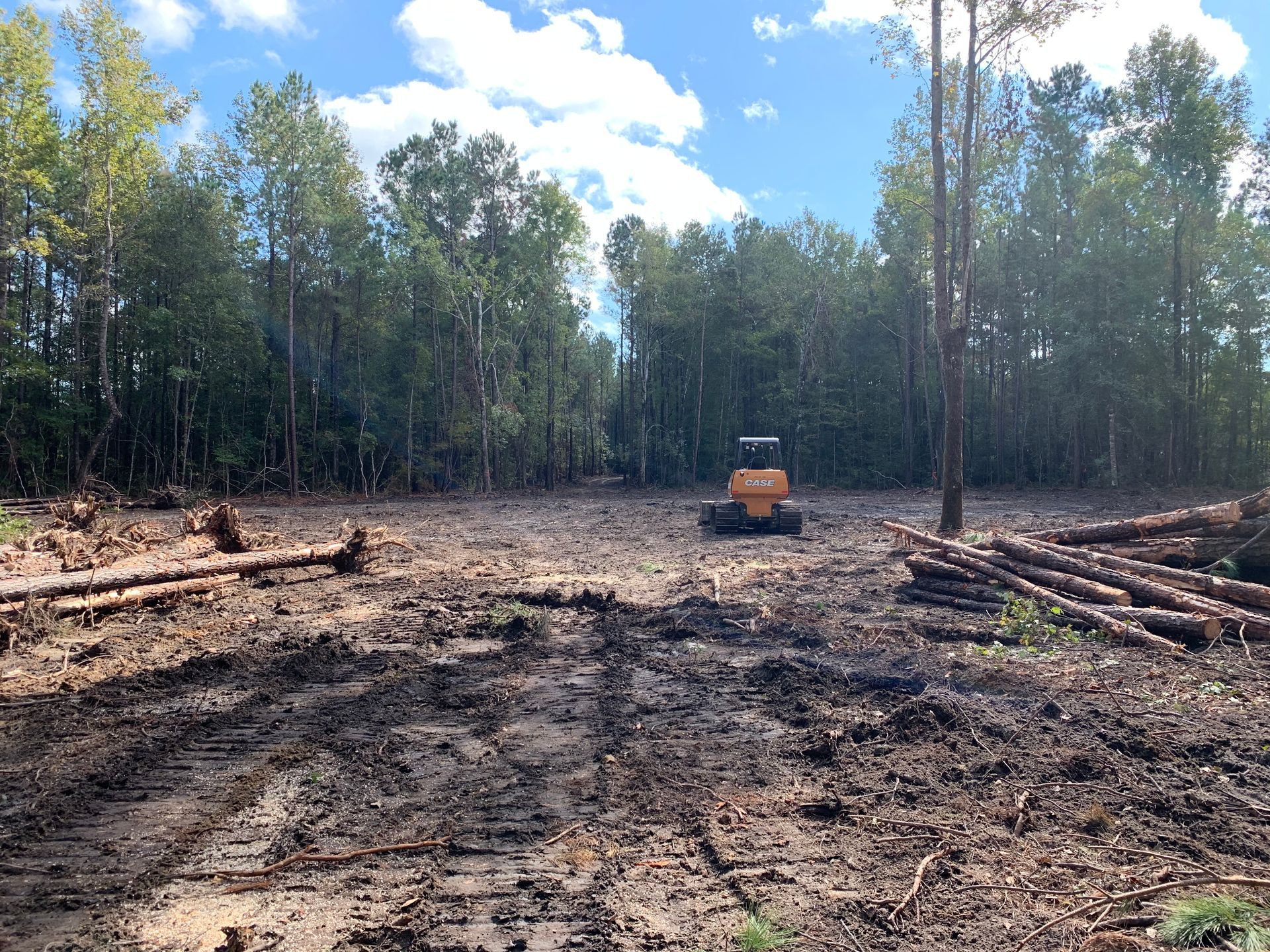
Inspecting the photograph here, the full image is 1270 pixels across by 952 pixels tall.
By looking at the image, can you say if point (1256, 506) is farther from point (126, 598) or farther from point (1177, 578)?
point (126, 598)

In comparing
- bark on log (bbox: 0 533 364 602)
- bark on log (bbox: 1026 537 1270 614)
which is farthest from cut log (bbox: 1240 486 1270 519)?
bark on log (bbox: 0 533 364 602)

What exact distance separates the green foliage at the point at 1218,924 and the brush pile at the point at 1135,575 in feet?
15.0

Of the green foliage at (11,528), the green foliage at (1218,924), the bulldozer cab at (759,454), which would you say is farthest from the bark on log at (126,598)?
the bulldozer cab at (759,454)

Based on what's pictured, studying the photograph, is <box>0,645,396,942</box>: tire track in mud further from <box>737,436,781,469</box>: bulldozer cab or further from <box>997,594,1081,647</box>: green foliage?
<box>737,436,781,469</box>: bulldozer cab

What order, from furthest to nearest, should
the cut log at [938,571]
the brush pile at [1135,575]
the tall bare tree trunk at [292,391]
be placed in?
the tall bare tree trunk at [292,391], the cut log at [938,571], the brush pile at [1135,575]

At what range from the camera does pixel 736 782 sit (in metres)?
4.11

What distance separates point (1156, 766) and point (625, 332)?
44051 mm

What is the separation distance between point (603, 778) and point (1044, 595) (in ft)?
20.3

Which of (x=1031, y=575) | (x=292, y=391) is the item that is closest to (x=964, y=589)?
(x=1031, y=575)

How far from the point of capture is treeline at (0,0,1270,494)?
27281 millimetres

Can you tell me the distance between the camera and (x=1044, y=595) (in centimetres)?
799

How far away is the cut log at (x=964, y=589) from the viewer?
8547 millimetres

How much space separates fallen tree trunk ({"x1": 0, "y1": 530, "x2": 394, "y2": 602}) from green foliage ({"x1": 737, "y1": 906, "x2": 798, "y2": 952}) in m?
7.98

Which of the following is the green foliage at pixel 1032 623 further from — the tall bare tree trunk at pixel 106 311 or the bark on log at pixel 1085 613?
the tall bare tree trunk at pixel 106 311
